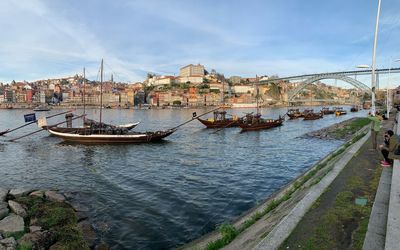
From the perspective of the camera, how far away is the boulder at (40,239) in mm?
8295

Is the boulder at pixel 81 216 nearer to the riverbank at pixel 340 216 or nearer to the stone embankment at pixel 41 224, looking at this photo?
the stone embankment at pixel 41 224

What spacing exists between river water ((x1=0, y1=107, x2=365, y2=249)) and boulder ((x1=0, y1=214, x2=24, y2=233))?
2345 millimetres

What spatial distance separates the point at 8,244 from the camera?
8.08m

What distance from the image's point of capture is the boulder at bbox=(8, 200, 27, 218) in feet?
34.4

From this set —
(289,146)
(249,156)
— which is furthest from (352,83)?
(249,156)

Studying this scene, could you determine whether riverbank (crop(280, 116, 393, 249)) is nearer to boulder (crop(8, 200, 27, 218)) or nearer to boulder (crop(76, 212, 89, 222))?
boulder (crop(76, 212, 89, 222))

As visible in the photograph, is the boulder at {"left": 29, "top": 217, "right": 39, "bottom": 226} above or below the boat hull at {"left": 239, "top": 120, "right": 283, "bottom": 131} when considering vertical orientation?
below

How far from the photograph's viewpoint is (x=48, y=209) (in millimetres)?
11094

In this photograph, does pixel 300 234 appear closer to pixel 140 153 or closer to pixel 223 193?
pixel 223 193

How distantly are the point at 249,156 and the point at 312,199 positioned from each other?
58.2 ft

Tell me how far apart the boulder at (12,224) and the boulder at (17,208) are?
14.5 inches

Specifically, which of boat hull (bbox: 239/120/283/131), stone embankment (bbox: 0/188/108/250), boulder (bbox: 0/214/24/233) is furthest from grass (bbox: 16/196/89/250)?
boat hull (bbox: 239/120/283/131)

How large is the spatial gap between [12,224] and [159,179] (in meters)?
9.12

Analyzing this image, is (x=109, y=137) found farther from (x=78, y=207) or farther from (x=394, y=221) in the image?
(x=394, y=221)
